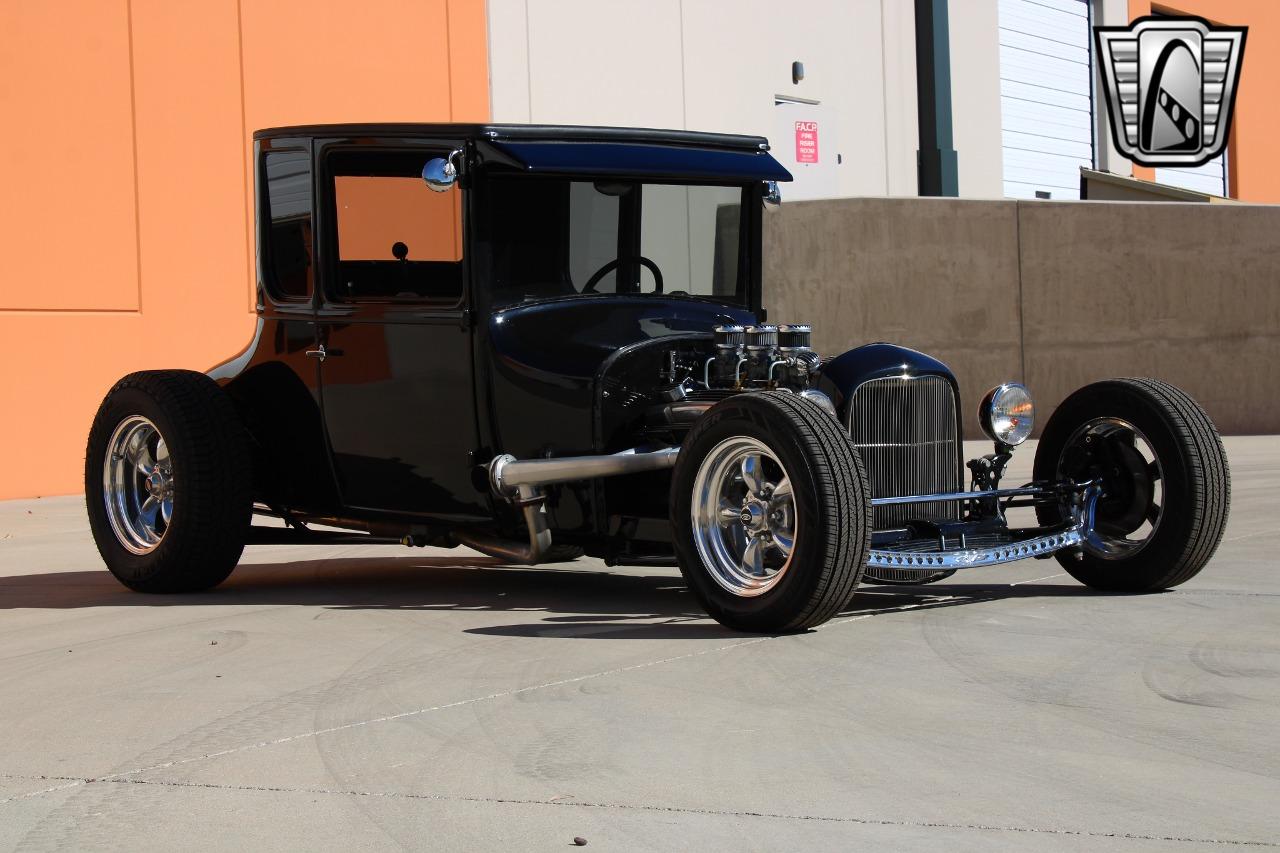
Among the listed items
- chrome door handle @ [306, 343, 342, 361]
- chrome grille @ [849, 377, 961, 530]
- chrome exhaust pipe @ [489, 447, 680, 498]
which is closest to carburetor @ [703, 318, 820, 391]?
chrome grille @ [849, 377, 961, 530]

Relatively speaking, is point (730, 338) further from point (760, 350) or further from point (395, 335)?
point (395, 335)

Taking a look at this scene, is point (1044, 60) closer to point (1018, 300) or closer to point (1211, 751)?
point (1018, 300)

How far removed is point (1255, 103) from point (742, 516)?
77.6 ft

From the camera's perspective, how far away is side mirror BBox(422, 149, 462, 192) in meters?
6.44

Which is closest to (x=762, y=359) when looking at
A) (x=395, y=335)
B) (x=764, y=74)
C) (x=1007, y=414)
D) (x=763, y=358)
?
(x=763, y=358)

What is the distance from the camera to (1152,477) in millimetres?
6633

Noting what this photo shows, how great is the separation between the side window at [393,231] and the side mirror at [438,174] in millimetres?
142

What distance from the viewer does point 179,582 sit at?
7.17 m

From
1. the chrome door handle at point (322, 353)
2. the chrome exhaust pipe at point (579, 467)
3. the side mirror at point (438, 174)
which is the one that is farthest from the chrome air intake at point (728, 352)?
the chrome door handle at point (322, 353)

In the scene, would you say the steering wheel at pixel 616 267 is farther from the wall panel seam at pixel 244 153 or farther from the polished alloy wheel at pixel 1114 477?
the wall panel seam at pixel 244 153

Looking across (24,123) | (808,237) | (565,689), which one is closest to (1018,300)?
(808,237)

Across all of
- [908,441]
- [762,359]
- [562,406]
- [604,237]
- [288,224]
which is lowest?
[908,441]

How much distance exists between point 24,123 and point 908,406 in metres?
8.51

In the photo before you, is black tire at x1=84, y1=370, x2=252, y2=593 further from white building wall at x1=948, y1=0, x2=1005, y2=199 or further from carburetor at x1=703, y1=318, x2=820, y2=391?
white building wall at x1=948, y1=0, x2=1005, y2=199
